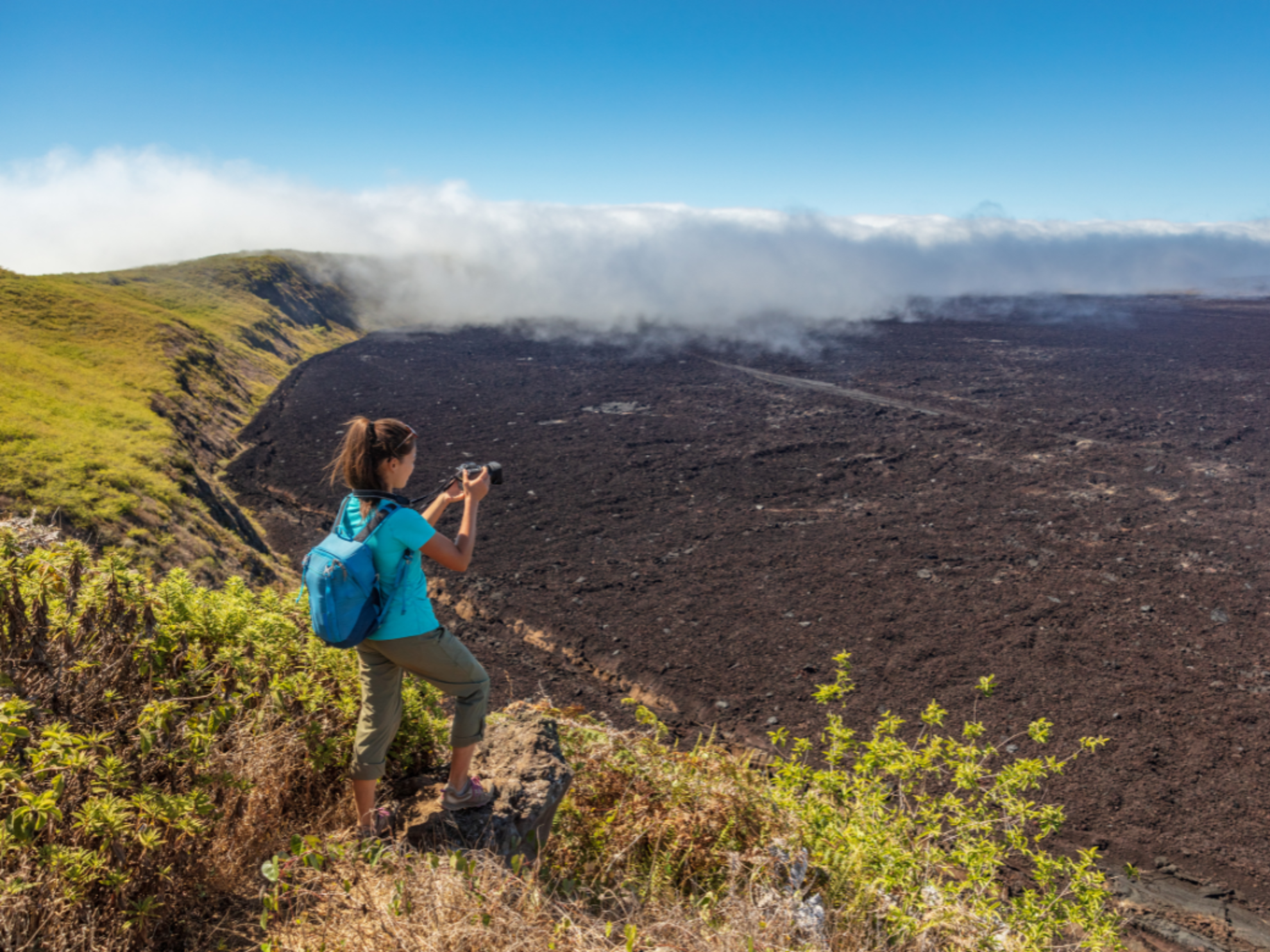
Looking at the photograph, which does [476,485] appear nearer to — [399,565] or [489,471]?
[489,471]

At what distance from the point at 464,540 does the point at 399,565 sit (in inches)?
10.4

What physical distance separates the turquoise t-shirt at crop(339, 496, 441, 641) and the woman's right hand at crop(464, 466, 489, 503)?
25 cm

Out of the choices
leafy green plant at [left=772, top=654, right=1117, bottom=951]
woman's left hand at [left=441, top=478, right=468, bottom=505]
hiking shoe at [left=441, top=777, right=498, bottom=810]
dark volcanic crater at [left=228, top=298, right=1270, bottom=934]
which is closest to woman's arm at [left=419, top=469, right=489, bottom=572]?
woman's left hand at [left=441, top=478, right=468, bottom=505]

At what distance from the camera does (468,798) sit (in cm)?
284

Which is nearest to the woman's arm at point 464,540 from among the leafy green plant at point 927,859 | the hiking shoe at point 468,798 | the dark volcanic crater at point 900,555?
the hiking shoe at point 468,798

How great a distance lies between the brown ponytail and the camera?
8.17 feet

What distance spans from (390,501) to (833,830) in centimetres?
214

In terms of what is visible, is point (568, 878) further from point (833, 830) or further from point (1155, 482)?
point (1155, 482)

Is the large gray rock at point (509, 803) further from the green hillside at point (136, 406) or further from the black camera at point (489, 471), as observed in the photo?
the green hillside at point (136, 406)

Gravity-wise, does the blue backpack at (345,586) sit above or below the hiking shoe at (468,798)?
above

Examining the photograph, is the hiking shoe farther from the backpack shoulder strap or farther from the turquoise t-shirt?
the backpack shoulder strap

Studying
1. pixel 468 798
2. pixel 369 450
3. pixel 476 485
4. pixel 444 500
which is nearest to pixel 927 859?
pixel 468 798

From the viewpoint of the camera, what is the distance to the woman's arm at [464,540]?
8.29ft

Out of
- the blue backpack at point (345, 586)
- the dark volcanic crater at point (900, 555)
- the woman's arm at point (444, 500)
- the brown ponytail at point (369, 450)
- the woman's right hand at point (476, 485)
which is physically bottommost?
the dark volcanic crater at point (900, 555)
